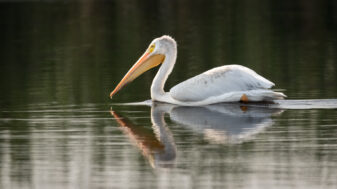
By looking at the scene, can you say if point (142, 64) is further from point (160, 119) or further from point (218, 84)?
point (160, 119)

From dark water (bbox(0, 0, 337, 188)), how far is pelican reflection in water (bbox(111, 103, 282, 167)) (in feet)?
0.04

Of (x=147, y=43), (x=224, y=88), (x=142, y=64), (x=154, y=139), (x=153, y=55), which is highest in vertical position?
(x=147, y=43)

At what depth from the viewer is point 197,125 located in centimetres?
928

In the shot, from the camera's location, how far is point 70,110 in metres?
10.7

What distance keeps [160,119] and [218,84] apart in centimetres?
123

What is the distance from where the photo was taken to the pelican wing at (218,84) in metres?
10.8

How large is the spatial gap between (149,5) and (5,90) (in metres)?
21.1

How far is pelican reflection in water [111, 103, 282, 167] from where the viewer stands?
796 cm

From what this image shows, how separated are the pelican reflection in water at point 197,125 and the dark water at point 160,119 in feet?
0.04

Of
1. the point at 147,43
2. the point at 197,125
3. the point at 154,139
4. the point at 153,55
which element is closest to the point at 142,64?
the point at 153,55

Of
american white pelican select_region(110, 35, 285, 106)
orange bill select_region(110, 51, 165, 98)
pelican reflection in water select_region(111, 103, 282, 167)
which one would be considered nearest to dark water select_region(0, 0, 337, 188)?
pelican reflection in water select_region(111, 103, 282, 167)

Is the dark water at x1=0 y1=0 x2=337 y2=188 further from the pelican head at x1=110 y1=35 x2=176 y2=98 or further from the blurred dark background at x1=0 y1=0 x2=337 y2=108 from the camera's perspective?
the pelican head at x1=110 y1=35 x2=176 y2=98

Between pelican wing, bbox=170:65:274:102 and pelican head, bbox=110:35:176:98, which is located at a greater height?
pelican head, bbox=110:35:176:98

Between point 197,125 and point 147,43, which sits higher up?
point 147,43
